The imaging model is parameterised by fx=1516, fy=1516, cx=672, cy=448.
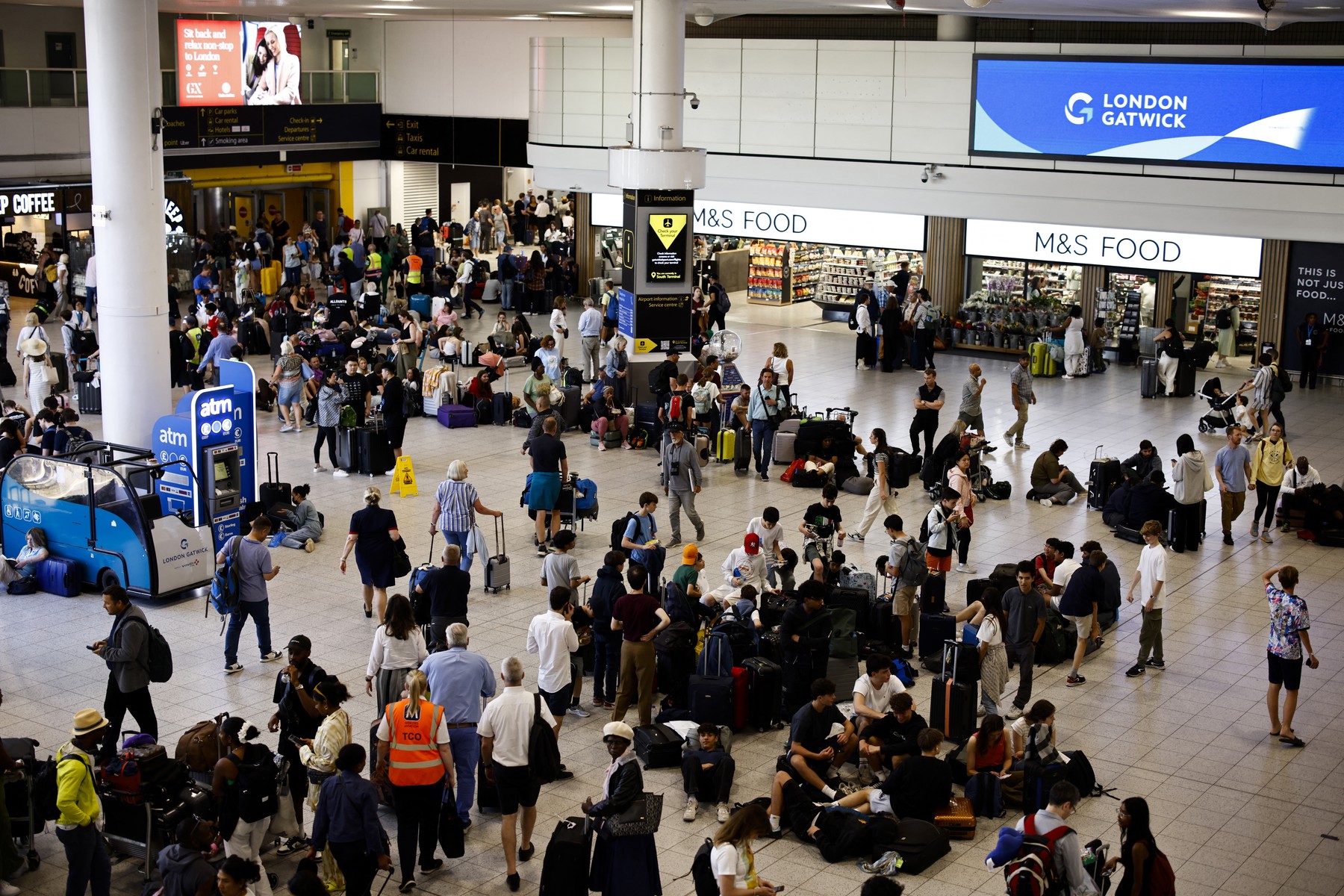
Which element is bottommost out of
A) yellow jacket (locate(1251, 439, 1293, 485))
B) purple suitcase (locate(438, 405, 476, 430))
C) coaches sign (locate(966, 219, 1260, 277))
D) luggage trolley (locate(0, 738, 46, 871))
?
luggage trolley (locate(0, 738, 46, 871))

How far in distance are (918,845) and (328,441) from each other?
12.8 metres

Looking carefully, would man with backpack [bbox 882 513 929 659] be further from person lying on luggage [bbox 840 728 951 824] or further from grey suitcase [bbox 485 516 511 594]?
grey suitcase [bbox 485 516 511 594]

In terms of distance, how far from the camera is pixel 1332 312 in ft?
91.2

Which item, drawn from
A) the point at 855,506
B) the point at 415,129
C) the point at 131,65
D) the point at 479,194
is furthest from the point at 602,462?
the point at 479,194

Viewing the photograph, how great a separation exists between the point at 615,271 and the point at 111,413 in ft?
63.5

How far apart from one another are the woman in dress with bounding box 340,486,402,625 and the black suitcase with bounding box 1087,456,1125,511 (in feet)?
30.4

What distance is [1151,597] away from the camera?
13688 millimetres

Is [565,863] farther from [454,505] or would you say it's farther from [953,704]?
[454,505]

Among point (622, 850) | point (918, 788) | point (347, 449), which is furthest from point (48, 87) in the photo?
point (622, 850)

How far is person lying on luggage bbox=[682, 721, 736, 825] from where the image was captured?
436 inches

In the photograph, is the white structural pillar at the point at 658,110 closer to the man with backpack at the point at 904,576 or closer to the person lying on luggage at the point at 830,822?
the man with backpack at the point at 904,576

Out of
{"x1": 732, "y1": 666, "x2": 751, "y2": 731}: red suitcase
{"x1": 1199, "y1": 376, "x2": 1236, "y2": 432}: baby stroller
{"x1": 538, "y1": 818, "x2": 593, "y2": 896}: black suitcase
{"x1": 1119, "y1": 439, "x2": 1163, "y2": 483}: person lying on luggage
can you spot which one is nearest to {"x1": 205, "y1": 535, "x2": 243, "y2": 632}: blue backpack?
{"x1": 732, "y1": 666, "x2": 751, "y2": 731}: red suitcase

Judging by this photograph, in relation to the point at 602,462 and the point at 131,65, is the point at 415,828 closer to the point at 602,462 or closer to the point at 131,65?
the point at 131,65

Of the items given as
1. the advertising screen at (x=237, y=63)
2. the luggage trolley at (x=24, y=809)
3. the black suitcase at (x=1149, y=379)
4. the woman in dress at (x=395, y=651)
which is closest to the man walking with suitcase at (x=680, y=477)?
the woman in dress at (x=395, y=651)
